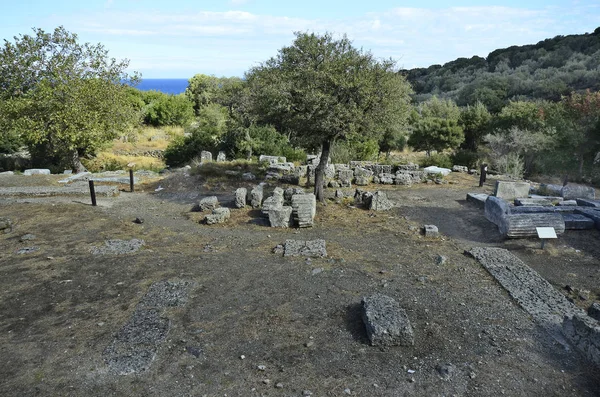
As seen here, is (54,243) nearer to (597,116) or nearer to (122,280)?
(122,280)

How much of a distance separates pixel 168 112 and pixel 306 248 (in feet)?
120

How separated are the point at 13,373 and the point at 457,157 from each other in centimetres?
2672

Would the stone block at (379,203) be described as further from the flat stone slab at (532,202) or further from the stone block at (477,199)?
the flat stone slab at (532,202)

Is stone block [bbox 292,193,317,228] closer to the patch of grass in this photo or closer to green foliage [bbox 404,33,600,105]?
the patch of grass

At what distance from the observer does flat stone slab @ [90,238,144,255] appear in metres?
10.4

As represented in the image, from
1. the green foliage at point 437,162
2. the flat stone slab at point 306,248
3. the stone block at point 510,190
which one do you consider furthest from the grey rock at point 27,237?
the green foliage at point 437,162

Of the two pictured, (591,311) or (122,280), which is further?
(122,280)

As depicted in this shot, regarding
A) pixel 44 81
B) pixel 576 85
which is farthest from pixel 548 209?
pixel 576 85

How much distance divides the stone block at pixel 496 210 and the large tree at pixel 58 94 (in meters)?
18.1

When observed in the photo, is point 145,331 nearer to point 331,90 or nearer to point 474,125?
point 331,90

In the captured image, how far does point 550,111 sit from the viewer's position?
89.4 ft

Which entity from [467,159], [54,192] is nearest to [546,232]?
[467,159]

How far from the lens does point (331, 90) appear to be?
13.0m

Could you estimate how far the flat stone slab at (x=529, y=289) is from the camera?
741cm
